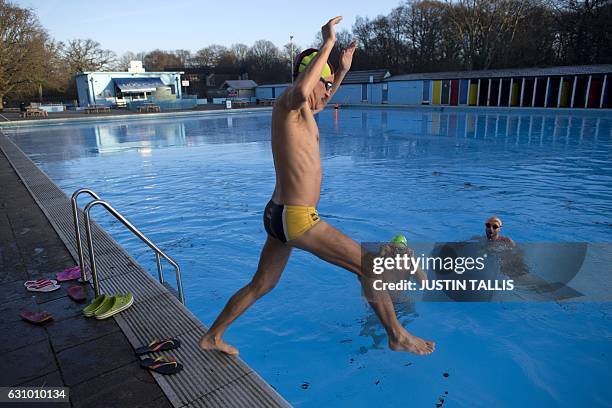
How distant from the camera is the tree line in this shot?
35.0 m

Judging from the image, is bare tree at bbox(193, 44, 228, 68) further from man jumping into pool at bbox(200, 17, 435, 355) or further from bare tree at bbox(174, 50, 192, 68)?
man jumping into pool at bbox(200, 17, 435, 355)

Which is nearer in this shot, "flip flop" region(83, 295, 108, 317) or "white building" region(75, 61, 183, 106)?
"flip flop" region(83, 295, 108, 317)

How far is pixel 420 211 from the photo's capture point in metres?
8.57

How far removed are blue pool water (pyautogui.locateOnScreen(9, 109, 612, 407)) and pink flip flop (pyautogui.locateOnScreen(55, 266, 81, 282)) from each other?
1.79 meters

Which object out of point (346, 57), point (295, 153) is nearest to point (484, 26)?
point (346, 57)

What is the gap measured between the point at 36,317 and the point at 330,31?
2.99m

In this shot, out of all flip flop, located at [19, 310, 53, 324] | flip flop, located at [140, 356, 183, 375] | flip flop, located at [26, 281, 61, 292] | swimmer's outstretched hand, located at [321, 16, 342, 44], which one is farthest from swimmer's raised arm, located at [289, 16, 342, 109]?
flip flop, located at [26, 281, 61, 292]

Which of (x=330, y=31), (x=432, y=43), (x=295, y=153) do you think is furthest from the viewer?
(x=432, y=43)

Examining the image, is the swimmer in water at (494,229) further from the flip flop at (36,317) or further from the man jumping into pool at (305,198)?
the flip flop at (36,317)

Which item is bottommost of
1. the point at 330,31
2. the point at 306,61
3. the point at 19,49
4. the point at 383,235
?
the point at 383,235

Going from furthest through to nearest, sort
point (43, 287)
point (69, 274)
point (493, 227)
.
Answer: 1. point (493, 227)
2. point (69, 274)
3. point (43, 287)

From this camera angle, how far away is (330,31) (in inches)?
84.4

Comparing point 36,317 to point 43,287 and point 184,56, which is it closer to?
point 43,287

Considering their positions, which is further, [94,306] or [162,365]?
[94,306]
